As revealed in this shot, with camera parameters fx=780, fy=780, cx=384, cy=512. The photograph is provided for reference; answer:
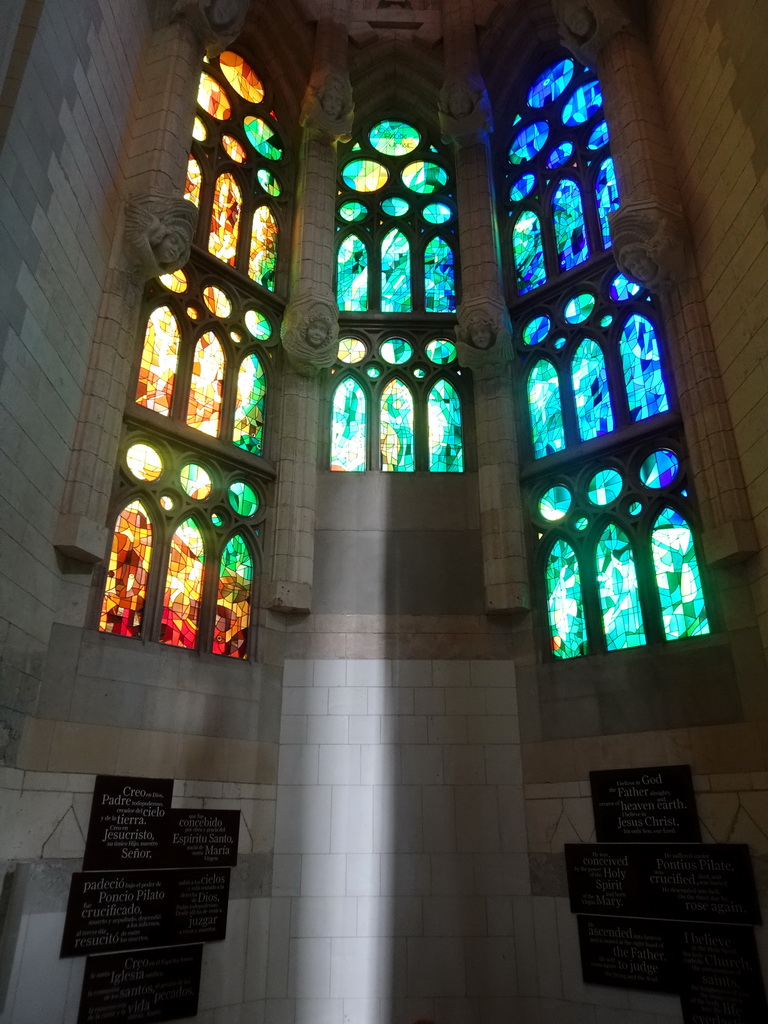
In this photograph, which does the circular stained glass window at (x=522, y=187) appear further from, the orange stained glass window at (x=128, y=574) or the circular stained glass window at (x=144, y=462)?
the orange stained glass window at (x=128, y=574)

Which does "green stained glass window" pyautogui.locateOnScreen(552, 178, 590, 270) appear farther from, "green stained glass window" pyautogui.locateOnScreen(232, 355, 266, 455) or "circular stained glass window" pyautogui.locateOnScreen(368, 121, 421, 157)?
"green stained glass window" pyautogui.locateOnScreen(232, 355, 266, 455)

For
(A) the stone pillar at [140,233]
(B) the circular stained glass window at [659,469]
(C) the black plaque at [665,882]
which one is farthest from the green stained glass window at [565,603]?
(A) the stone pillar at [140,233]

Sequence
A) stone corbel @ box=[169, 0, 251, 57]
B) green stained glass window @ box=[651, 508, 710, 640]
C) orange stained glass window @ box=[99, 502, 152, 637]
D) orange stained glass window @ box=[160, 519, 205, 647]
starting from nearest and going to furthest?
1. orange stained glass window @ box=[99, 502, 152, 637]
2. green stained glass window @ box=[651, 508, 710, 640]
3. orange stained glass window @ box=[160, 519, 205, 647]
4. stone corbel @ box=[169, 0, 251, 57]

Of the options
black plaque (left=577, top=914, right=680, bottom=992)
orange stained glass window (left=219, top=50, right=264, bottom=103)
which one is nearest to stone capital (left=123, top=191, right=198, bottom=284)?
orange stained glass window (left=219, top=50, right=264, bottom=103)

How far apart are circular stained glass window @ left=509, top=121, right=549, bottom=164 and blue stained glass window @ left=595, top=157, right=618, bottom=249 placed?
1448 millimetres

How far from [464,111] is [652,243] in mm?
4503

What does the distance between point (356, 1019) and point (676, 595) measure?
5453mm

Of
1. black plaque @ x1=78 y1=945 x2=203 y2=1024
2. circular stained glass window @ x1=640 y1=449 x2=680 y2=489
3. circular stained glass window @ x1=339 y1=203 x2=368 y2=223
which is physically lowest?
black plaque @ x1=78 y1=945 x2=203 y2=1024

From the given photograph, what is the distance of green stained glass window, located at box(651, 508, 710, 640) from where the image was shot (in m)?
8.09

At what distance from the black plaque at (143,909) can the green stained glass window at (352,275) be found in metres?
7.88

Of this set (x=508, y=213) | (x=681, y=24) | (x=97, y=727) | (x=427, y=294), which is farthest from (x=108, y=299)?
(x=681, y=24)

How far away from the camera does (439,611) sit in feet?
31.9

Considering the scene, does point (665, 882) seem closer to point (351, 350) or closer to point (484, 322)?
point (484, 322)

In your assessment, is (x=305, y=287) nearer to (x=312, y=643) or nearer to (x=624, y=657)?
(x=312, y=643)
